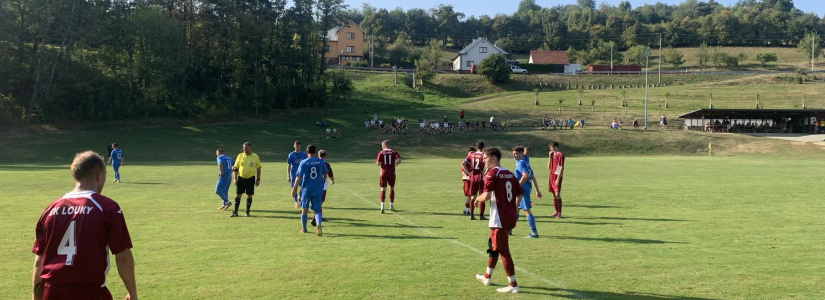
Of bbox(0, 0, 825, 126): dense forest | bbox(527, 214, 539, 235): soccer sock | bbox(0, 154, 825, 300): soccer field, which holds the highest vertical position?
bbox(0, 0, 825, 126): dense forest

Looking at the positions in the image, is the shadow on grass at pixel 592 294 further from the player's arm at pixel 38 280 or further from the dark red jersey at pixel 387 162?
the dark red jersey at pixel 387 162

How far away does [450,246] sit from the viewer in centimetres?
1165

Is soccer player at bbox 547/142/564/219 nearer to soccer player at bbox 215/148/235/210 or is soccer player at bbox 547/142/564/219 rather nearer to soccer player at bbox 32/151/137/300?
soccer player at bbox 215/148/235/210

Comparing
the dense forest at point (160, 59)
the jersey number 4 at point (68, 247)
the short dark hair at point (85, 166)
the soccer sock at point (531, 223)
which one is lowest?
the soccer sock at point (531, 223)

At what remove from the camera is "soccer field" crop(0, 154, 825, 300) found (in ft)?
27.8

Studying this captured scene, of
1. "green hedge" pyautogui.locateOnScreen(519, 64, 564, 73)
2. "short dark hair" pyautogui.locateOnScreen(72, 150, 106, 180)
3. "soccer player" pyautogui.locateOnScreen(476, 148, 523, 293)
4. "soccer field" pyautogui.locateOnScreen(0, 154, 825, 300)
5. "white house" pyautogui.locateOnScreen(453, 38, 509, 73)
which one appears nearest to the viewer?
"short dark hair" pyautogui.locateOnScreen(72, 150, 106, 180)

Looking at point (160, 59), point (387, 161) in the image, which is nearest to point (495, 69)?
point (160, 59)

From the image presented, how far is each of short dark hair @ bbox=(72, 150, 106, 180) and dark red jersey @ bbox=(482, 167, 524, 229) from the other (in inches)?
214

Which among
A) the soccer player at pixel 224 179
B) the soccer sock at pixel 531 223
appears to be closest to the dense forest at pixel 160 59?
the soccer player at pixel 224 179

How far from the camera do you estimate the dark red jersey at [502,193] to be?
8633 millimetres

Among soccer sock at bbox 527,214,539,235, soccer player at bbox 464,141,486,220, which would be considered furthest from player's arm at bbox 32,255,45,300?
soccer player at bbox 464,141,486,220

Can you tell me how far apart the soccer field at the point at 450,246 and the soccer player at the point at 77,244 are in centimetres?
348

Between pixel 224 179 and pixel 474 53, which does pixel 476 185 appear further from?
pixel 474 53

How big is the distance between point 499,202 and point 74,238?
5694 mm
